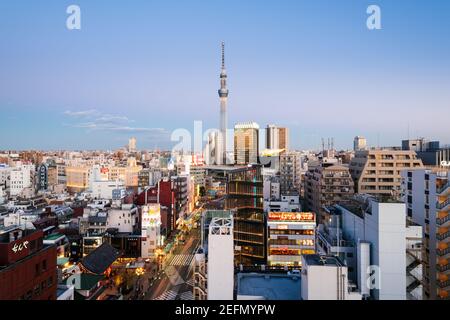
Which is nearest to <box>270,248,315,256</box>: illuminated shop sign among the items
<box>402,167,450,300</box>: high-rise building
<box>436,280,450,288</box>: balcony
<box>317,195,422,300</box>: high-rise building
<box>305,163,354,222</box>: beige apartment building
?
<box>305,163,354,222</box>: beige apartment building

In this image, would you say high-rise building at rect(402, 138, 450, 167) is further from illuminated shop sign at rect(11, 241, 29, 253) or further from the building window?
illuminated shop sign at rect(11, 241, 29, 253)

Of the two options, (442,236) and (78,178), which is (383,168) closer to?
(442,236)

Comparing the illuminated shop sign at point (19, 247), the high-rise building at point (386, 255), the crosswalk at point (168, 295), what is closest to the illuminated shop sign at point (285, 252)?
the crosswalk at point (168, 295)
